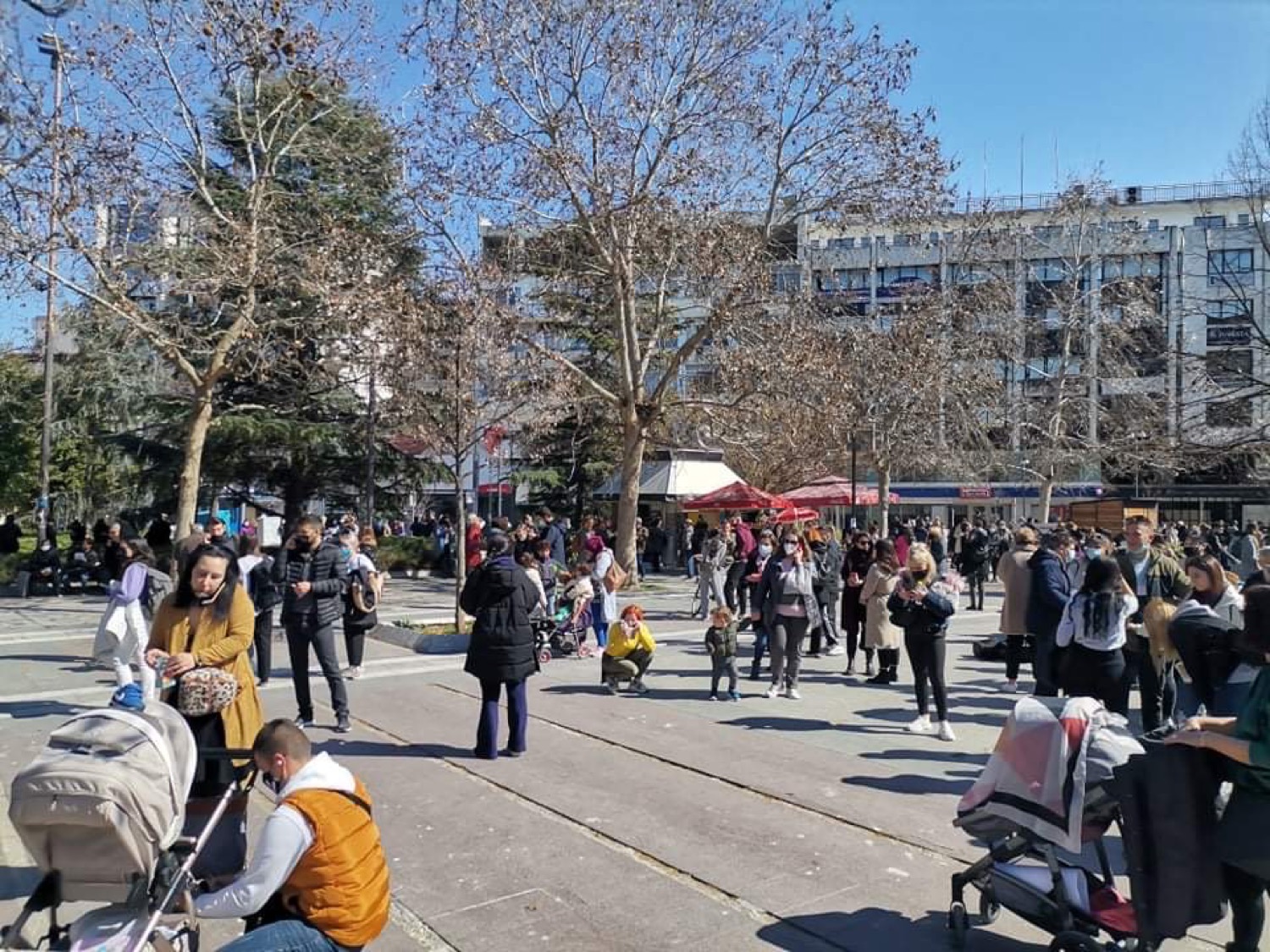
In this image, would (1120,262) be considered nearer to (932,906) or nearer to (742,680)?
(742,680)

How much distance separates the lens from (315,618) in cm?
848

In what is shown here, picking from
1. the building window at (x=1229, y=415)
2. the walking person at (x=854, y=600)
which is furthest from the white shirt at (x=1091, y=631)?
the building window at (x=1229, y=415)

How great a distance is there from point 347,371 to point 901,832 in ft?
75.4

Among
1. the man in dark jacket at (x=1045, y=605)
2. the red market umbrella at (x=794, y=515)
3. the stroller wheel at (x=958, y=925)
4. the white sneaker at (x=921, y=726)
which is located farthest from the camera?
the red market umbrella at (x=794, y=515)

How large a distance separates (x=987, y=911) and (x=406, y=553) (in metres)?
24.0

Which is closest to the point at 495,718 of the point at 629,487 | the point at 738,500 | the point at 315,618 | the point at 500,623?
the point at 500,623

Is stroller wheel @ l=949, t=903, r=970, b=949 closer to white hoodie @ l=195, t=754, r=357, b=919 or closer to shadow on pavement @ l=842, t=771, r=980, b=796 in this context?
shadow on pavement @ l=842, t=771, r=980, b=796

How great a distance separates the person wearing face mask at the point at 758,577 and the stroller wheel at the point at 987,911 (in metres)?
5.85

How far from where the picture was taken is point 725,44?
21344 mm

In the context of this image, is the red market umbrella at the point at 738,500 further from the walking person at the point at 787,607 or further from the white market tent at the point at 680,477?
the walking person at the point at 787,607

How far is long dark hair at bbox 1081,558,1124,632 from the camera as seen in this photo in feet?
22.9

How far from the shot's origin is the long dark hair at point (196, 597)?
5.14 m

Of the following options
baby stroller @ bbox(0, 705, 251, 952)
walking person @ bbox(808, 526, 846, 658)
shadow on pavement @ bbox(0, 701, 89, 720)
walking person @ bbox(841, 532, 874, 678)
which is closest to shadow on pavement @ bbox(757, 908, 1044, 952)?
baby stroller @ bbox(0, 705, 251, 952)

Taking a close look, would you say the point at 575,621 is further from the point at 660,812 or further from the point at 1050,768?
the point at 1050,768
